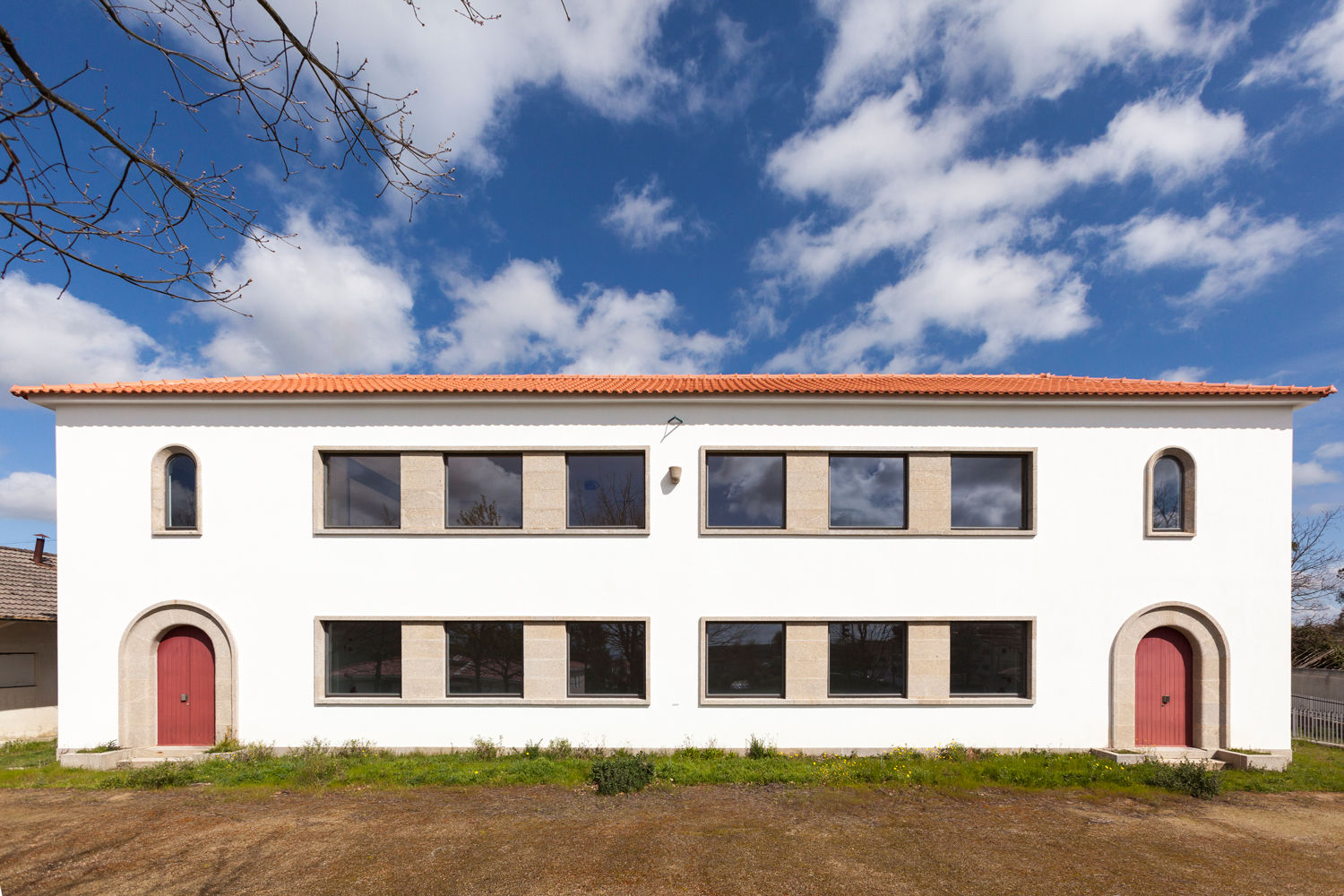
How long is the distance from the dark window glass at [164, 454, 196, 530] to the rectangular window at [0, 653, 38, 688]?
6.66m

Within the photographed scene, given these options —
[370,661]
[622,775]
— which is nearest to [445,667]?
[370,661]

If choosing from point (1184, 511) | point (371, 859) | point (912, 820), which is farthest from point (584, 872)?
point (1184, 511)

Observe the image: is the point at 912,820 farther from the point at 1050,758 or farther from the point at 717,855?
the point at 1050,758

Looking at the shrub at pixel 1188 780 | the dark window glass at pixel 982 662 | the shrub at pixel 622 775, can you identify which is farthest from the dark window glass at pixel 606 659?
the shrub at pixel 1188 780

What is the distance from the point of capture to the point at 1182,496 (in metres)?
11.3

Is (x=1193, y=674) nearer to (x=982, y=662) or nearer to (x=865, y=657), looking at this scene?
(x=982, y=662)

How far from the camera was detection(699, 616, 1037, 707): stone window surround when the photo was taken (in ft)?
36.0

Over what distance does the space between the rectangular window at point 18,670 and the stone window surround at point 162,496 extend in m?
6.57

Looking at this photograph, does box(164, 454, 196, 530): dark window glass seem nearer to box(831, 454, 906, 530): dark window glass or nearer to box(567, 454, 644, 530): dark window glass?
box(567, 454, 644, 530): dark window glass

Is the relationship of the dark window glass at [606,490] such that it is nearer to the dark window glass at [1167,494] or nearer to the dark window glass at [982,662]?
the dark window glass at [982,662]

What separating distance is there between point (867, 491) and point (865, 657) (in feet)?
10.6

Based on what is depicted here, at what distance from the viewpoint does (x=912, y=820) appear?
8422 millimetres

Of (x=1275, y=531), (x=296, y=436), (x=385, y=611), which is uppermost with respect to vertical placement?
(x=296, y=436)

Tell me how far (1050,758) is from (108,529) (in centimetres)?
1825
